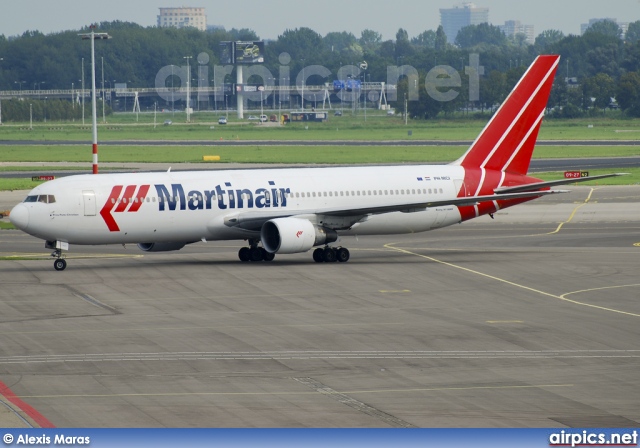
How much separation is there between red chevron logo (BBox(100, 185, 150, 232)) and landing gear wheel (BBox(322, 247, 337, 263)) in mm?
9036

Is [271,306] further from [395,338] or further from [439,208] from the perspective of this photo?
[439,208]

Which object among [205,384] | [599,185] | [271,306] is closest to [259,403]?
[205,384]

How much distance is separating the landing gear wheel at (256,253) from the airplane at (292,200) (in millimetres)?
57

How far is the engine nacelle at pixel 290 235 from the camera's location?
53.2 metres

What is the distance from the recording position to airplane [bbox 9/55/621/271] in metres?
52.3

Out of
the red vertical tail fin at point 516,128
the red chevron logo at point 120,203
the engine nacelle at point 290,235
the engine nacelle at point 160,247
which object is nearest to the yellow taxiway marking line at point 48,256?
the engine nacelle at point 160,247

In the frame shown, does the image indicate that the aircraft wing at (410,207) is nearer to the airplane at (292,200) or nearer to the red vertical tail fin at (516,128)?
the airplane at (292,200)

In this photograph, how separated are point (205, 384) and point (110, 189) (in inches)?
952

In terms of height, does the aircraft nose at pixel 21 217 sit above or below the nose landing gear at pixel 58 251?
above

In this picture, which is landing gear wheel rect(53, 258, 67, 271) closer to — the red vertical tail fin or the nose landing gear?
the nose landing gear

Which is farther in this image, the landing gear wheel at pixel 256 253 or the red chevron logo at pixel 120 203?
the landing gear wheel at pixel 256 253

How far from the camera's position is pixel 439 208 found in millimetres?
58125

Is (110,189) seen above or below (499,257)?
above

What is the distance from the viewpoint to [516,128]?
61062 mm
